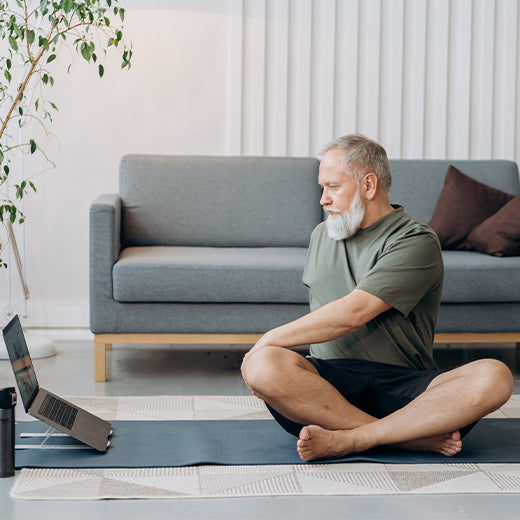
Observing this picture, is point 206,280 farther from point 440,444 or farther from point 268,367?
point 440,444

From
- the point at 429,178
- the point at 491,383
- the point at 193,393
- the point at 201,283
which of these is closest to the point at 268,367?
the point at 491,383

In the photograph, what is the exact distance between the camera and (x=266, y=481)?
2104 millimetres

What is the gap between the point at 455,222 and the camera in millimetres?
3814

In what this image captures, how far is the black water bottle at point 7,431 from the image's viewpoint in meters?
2.09

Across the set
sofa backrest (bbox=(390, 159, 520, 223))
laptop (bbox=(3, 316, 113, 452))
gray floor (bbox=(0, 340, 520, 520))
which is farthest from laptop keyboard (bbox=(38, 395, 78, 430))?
sofa backrest (bbox=(390, 159, 520, 223))

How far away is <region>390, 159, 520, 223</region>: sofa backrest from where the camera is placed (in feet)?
13.2

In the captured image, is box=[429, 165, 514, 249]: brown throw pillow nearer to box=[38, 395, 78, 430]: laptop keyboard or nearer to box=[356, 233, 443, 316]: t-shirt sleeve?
box=[356, 233, 443, 316]: t-shirt sleeve

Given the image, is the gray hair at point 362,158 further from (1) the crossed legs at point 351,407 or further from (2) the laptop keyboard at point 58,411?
(2) the laptop keyboard at point 58,411

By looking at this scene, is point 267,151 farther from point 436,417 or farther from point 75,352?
point 436,417

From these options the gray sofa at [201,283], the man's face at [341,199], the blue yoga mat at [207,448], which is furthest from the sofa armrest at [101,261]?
the man's face at [341,199]

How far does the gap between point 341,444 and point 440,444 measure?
Result: 0.30 metres

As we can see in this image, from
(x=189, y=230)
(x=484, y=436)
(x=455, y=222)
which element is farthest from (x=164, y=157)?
(x=484, y=436)

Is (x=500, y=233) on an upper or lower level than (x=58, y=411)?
upper

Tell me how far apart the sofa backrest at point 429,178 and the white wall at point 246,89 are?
44cm
